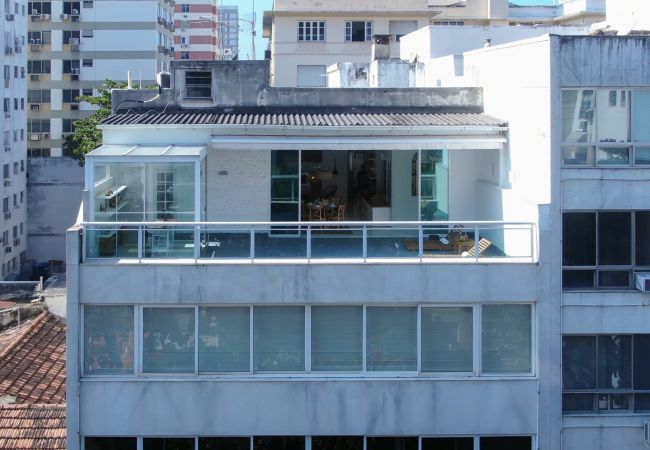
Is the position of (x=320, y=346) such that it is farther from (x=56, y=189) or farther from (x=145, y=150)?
(x=56, y=189)

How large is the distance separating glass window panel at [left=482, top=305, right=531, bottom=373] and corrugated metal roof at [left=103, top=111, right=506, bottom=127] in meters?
4.06

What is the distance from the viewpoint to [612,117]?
16.0 m

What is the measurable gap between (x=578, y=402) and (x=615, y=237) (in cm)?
279

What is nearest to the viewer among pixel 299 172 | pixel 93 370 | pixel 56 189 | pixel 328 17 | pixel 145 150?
pixel 93 370

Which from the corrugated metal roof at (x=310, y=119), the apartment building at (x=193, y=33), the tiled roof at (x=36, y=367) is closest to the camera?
the corrugated metal roof at (x=310, y=119)

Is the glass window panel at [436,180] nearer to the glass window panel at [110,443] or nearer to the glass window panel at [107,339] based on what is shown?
the glass window panel at [107,339]

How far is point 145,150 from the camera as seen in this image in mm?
17859

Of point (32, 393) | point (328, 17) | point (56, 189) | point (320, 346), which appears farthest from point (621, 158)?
point (56, 189)

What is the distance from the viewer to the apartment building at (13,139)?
5866 centimetres

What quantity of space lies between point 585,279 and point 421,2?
43.9 metres

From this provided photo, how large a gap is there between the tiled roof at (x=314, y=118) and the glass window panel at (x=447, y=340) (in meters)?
4.27

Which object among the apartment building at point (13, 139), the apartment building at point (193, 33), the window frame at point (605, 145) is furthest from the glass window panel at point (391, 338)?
the apartment building at point (193, 33)

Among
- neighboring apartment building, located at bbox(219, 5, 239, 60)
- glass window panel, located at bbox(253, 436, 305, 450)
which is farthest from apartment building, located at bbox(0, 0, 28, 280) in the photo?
glass window panel, located at bbox(253, 436, 305, 450)

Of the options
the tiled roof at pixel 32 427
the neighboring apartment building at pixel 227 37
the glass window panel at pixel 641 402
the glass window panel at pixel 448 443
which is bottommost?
the tiled roof at pixel 32 427
